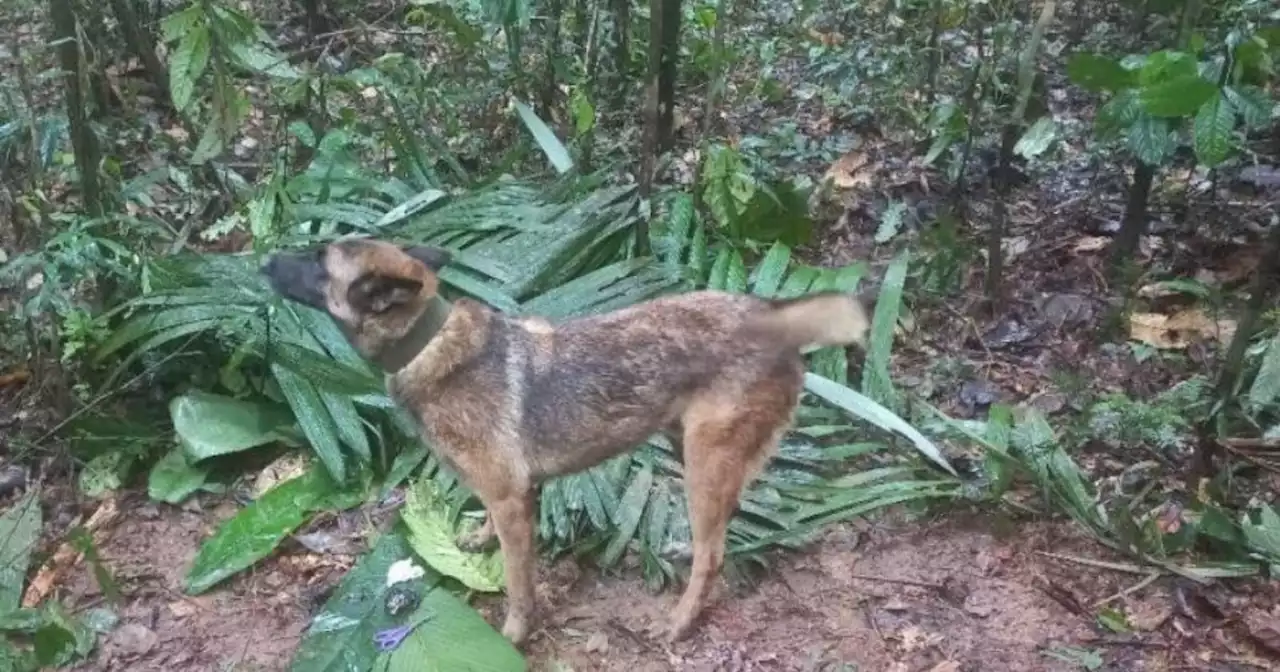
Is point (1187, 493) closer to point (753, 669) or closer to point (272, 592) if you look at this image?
point (753, 669)

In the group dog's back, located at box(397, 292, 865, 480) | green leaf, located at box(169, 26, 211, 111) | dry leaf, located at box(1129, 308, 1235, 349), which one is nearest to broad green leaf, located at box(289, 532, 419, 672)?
dog's back, located at box(397, 292, 865, 480)

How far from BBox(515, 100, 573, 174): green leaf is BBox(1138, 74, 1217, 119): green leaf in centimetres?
312

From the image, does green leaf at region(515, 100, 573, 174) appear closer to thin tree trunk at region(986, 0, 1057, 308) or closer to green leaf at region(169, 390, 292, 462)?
green leaf at region(169, 390, 292, 462)

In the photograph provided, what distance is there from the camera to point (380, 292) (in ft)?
12.0

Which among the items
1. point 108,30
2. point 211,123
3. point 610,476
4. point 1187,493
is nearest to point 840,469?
point 610,476

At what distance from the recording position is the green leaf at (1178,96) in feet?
15.9

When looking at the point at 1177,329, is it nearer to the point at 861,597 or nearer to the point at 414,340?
the point at 861,597

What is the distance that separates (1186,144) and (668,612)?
4787mm

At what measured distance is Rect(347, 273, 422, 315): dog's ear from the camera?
361cm

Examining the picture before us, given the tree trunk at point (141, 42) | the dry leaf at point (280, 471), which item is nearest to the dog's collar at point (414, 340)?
the dry leaf at point (280, 471)

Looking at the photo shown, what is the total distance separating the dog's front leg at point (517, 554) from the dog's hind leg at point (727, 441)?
2.00 ft

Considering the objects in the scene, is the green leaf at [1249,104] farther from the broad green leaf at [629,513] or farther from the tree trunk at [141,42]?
the tree trunk at [141,42]

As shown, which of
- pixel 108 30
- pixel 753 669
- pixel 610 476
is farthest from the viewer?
pixel 108 30

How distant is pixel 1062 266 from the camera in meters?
6.60
